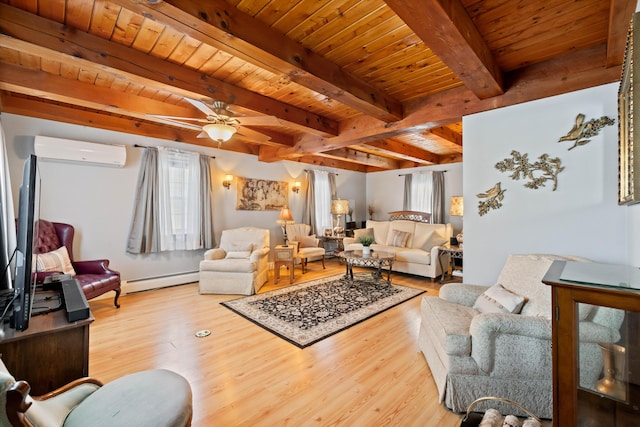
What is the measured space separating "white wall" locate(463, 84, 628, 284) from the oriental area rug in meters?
1.30

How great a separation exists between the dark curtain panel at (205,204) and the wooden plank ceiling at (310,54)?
4.72 feet

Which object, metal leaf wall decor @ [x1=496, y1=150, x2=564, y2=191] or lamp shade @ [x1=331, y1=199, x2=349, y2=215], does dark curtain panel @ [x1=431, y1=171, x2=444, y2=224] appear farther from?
metal leaf wall decor @ [x1=496, y1=150, x2=564, y2=191]

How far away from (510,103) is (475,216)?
3.70ft

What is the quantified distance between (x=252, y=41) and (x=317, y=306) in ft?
9.43

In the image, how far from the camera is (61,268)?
→ 10.3 ft

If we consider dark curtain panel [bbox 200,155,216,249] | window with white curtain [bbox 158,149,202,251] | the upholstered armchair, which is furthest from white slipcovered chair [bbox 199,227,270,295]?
the upholstered armchair

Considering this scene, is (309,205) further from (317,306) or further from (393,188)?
(317,306)

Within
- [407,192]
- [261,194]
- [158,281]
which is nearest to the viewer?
[158,281]

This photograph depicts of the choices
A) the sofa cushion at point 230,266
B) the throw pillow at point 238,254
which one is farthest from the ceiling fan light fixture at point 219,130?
the throw pillow at point 238,254

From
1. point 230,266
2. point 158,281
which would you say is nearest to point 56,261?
point 158,281

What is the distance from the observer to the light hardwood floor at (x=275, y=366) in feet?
5.51

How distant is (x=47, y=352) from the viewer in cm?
122

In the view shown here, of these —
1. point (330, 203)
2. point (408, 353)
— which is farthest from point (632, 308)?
point (330, 203)

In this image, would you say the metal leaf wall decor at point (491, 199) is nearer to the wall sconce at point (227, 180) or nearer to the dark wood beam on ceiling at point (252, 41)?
the dark wood beam on ceiling at point (252, 41)
